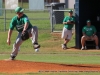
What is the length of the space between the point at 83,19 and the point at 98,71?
980cm

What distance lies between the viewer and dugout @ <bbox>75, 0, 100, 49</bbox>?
22.0 meters

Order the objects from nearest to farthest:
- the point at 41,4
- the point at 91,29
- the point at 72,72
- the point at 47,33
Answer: the point at 72,72 < the point at 91,29 < the point at 47,33 < the point at 41,4

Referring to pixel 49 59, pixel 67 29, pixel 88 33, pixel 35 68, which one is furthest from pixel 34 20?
pixel 35 68

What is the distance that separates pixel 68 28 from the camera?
2205 centimetres

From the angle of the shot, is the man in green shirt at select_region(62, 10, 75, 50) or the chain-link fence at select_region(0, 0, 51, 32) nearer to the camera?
the man in green shirt at select_region(62, 10, 75, 50)

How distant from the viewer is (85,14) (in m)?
22.3

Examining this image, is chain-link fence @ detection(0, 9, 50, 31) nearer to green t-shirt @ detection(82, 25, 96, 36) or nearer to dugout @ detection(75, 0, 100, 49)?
dugout @ detection(75, 0, 100, 49)

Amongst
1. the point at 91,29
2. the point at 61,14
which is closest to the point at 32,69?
the point at 91,29

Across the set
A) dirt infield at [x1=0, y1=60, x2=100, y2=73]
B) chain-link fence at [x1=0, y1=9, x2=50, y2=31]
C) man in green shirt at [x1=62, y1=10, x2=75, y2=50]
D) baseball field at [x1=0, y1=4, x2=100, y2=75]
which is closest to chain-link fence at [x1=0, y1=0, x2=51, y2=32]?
chain-link fence at [x1=0, y1=9, x2=50, y2=31]

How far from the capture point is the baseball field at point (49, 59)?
12789 mm

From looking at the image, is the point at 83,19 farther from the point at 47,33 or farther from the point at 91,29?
the point at 47,33

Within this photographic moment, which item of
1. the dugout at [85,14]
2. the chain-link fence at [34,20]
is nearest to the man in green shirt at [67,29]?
the dugout at [85,14]

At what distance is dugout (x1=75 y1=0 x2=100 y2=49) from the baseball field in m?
1.00

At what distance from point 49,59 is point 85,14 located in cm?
544
